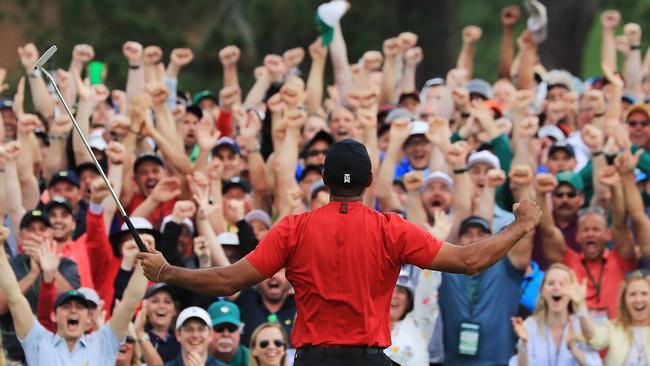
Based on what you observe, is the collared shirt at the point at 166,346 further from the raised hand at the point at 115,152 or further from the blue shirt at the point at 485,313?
the blue shirt at the point at 485,313

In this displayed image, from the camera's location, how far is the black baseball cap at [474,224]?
14.0 metres

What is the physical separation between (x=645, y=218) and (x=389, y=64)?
4.05 m

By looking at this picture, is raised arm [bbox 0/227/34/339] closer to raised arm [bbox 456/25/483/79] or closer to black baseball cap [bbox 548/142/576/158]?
black baseball cap [bbox 548/142/576/158]

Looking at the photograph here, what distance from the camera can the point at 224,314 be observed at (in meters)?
13.6

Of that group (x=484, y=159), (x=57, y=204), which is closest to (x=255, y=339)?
(x=57, y=204)

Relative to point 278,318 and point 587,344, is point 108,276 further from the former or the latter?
point 587,344

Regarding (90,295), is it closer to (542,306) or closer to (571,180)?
(542,306)

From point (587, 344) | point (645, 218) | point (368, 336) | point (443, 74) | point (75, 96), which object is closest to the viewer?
point (368, 336)

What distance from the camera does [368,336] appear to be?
9.98 meters

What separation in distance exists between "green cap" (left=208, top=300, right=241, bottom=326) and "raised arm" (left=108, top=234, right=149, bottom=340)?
69 cm

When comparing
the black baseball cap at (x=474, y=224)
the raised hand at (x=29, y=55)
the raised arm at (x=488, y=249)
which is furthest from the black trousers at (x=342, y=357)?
the raised hand at (x=29, y=55)

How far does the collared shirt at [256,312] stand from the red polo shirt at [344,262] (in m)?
4.02

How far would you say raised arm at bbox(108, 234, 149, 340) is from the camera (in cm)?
1299

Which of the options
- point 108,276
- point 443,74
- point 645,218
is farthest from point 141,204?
point 443,74
